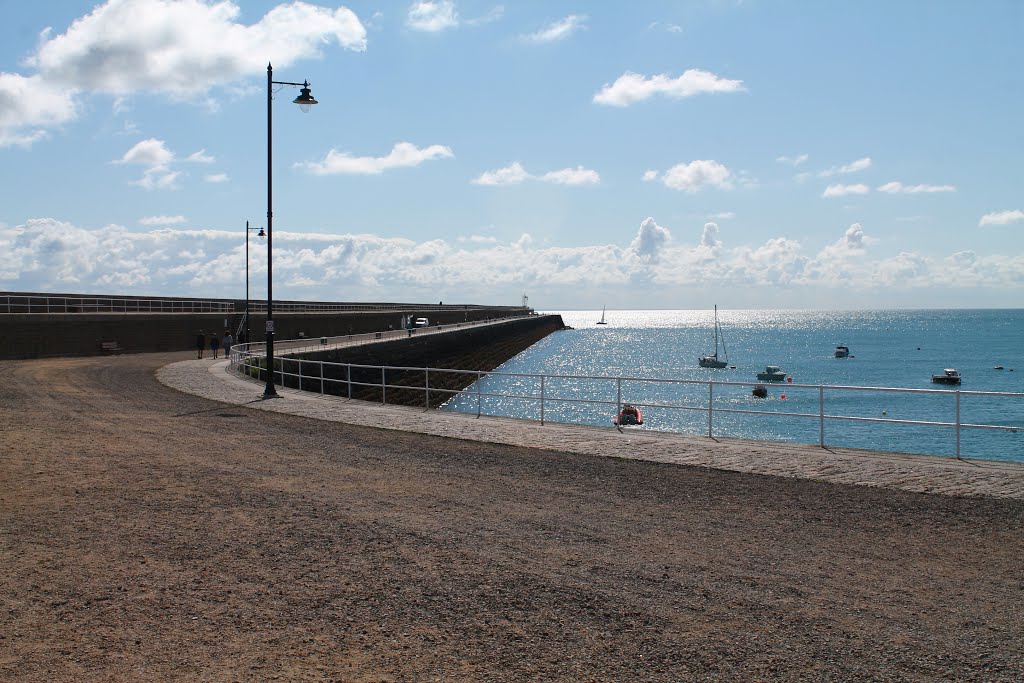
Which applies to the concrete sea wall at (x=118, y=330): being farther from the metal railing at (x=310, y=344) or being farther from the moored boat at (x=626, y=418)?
the moored boat at (x=626, y=418)

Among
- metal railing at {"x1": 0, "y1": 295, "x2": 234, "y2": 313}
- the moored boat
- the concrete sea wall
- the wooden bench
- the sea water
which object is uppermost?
metal railing at {"x1": 0, "y1": 295, "x2": 234, "y2": 313}

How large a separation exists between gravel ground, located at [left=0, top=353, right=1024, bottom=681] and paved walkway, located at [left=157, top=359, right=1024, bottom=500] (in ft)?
2.94

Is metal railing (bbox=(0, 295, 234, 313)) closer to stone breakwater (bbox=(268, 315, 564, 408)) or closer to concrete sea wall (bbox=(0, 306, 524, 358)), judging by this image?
concrete sea wall (bbox=(0, 306, 524, 358))

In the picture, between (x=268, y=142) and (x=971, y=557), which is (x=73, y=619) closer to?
(x=971, y=557)

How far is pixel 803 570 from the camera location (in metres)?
6.86

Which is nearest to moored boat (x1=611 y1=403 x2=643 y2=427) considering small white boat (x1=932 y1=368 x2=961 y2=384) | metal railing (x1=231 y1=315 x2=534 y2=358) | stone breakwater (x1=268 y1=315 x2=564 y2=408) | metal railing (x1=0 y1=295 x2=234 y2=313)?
stone breakwater (x1=268 y1=315 x2=564 y2=408)

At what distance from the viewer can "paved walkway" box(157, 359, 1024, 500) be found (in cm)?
1082

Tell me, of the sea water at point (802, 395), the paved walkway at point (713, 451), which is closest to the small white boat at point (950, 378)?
the sea water at point (802, 395)

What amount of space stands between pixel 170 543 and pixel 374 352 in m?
37.8

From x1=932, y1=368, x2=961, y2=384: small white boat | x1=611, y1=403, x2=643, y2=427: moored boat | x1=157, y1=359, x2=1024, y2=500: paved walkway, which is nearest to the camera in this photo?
x1=157, y1=359, x2=1024, y2=500: paved walkway

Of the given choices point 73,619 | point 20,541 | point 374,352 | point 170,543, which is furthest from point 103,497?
point 374,352

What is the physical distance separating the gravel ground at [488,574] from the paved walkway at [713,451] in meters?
0.90

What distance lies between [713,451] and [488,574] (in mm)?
7580

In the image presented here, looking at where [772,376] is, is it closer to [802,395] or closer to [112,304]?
[802,395]
